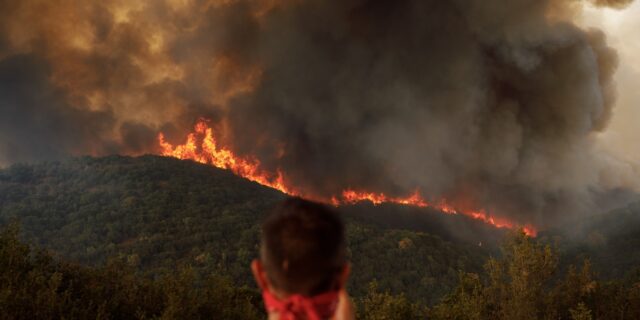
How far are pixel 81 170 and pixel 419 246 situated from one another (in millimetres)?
98507

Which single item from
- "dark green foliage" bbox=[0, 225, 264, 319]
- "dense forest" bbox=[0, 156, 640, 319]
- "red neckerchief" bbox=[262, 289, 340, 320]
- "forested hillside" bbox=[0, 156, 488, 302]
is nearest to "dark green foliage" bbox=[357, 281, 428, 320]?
"dense forest" bbox=[0, 156, 640, 319]

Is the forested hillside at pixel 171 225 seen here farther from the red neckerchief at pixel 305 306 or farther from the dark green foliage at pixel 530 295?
the red neckerchief at pixel 305 306

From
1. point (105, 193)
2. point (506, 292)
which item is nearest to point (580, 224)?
point (506, 292)

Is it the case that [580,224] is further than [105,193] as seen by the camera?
Yes

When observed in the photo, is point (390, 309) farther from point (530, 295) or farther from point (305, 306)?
point (305, 306)

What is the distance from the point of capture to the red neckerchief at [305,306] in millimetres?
2801

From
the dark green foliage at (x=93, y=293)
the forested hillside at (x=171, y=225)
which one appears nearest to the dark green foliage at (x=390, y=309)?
the dark green foliage at (x=93, y=293)

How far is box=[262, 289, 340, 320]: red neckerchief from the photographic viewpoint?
280 centimetres

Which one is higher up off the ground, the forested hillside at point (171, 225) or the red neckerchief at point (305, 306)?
the forested hillside at point (171, 225)

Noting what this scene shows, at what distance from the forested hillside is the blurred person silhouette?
213 feet

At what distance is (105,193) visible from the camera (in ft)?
368

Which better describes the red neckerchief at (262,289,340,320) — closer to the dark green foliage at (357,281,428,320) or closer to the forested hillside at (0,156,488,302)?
the dark green foliage at (357,281,428,320)

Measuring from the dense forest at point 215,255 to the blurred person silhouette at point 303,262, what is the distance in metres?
12.7

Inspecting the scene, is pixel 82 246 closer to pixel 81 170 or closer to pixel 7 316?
pixel 81 170
